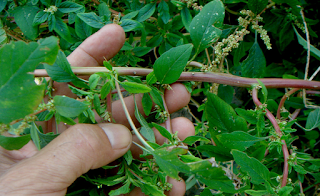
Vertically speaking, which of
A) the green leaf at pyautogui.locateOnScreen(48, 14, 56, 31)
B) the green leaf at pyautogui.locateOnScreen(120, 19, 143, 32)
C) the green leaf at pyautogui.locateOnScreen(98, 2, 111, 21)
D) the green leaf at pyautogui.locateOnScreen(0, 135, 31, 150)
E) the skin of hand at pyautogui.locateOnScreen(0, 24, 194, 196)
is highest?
the green leaf at pyautogui.locateOnScreen(98, 2, 111, 21)

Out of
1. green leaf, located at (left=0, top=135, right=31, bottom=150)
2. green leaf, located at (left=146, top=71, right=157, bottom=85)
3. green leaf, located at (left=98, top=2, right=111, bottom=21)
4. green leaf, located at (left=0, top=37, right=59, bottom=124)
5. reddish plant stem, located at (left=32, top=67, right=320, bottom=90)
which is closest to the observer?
green leaf, located at (left=0, top=37, right=59, bottom=124)

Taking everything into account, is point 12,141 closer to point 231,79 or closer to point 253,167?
point 253,167

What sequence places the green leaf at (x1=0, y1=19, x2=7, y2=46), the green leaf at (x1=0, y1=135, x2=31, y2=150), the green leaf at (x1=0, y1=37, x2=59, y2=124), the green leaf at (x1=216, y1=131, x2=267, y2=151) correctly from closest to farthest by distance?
the green leaf at (x1=0, y1=37, x2=59, y2=124)
the green leaf at (x1=0, y1=135, x2=31, y2=150)
the green leaf at (x1=216, y1=131, x2=267, y2=151)
the green leaf at (x1=0, y1=19, x2=7, y2=46)

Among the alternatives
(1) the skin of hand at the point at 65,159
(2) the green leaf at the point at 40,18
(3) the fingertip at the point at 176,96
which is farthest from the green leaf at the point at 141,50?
(2) the green leaf at the point at 40,18

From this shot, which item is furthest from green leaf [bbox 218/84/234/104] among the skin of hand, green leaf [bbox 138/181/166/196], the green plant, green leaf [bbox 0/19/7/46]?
green leaf [bbox 0/19/7/46]

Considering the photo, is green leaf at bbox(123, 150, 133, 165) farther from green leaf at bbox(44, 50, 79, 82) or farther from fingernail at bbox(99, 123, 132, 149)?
green leaf at bbox(44, 50, 79, 82)

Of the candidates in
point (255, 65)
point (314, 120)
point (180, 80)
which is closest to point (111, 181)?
point (180, 80)

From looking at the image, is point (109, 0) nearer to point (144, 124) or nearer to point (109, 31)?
point (109, 31)
